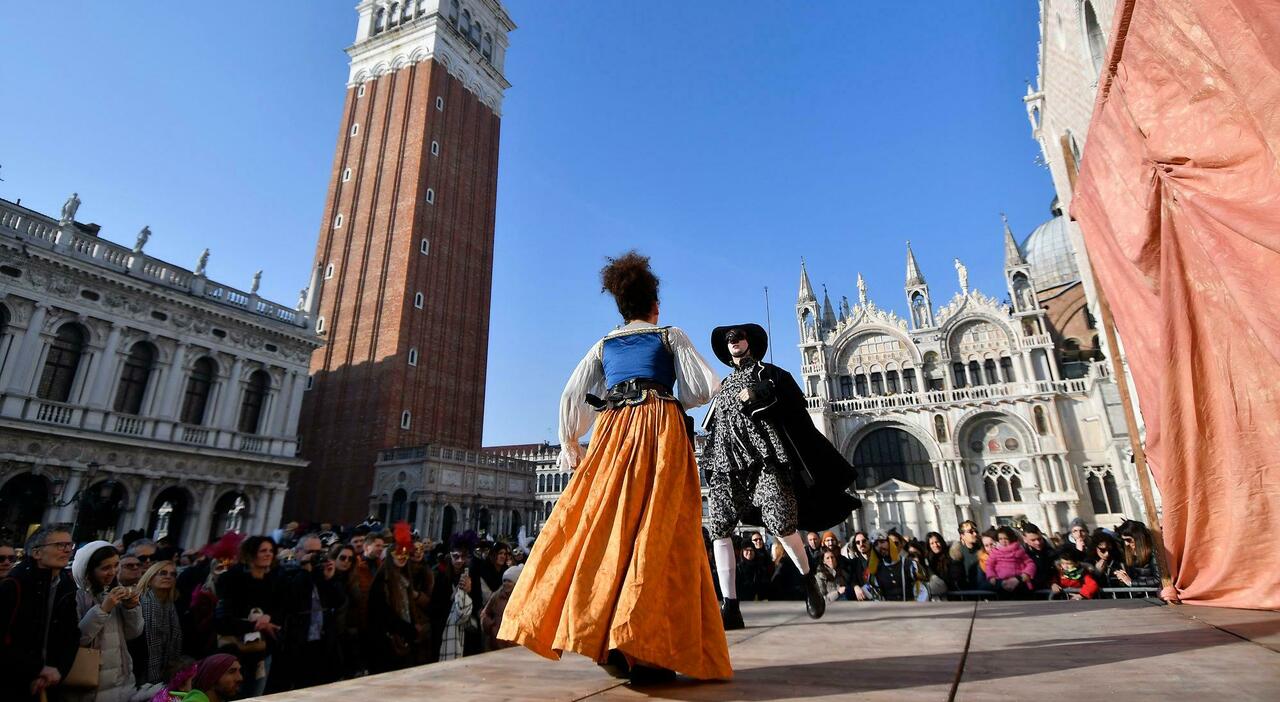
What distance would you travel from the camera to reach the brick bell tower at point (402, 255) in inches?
1040

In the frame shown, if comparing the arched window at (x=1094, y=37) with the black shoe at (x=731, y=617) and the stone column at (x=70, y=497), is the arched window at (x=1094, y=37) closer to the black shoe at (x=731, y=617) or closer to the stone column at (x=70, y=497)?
the black shoe at (x=731, y=617)

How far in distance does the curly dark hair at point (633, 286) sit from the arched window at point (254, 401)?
22.3 metres

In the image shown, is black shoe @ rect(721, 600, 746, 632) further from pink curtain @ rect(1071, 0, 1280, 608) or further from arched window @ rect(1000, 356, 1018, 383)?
arched window @ rect(1000, 356, 1018, 383)

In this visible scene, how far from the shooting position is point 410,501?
77.7 ft

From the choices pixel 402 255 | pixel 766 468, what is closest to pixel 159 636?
pixel 766 468

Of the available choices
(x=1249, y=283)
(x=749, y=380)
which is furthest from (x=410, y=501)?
(x=1249, y=283)

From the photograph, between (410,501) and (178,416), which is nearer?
(178,416)

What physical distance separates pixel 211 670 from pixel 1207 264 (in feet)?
21.9

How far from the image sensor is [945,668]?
228 cm

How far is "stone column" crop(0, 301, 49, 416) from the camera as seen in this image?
49.5 feet

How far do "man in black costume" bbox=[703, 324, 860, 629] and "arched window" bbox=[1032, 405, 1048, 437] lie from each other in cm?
2938

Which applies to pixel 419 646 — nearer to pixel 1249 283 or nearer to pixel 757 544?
pixel 757 544

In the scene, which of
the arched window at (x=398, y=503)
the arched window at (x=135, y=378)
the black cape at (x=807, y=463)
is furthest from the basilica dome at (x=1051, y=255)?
the arched window at (x=135, y=378)

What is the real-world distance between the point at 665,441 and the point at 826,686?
111 centimetres
